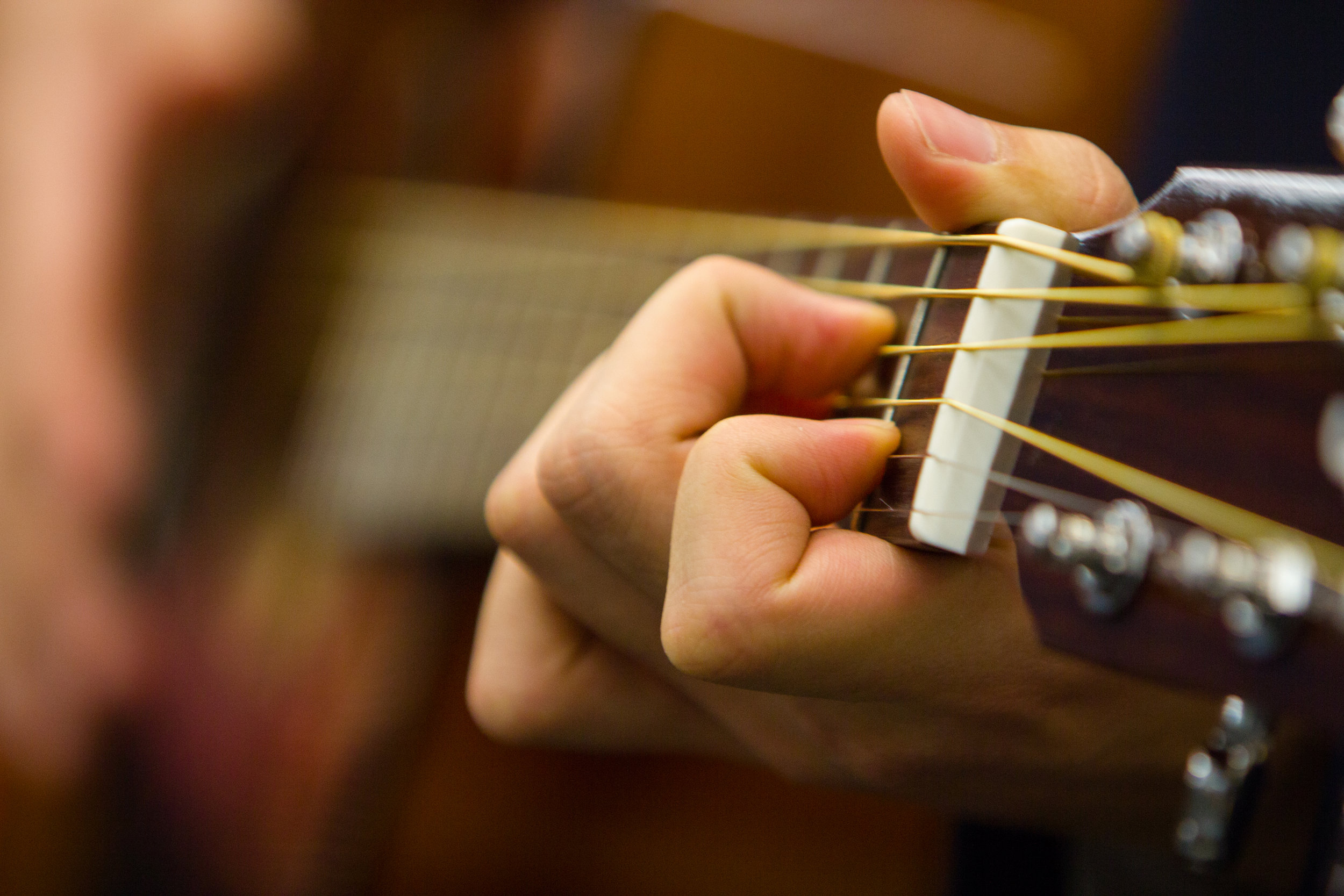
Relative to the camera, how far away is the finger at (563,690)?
0.65 metres

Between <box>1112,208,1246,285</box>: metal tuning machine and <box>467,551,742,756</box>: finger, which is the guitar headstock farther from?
<box>467,551,742,756</box>: finger

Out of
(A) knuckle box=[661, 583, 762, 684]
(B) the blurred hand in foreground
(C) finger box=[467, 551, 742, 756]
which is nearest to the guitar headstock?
(A) knuckle box=[661, 583, 762, 684]

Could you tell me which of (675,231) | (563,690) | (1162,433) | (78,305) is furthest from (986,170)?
(78,305)

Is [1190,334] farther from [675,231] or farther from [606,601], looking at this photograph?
[675,231]

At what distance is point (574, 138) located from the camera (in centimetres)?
120

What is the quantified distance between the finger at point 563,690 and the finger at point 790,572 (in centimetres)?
25

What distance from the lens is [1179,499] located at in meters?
0.31

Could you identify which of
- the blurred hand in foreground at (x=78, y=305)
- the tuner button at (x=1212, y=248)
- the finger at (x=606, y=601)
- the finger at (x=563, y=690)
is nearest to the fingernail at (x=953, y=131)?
the tuner button at (x=1212, y=248)

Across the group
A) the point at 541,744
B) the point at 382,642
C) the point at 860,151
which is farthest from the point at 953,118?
the point at 382,642

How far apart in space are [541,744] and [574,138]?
78 centimetres

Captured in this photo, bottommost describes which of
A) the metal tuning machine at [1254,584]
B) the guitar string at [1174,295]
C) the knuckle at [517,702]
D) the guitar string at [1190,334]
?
the knuckle at [517,702]

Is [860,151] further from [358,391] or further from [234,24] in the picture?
[234,24]

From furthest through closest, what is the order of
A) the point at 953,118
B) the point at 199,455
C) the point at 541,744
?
1. the point at 199,455
2. the point at 541,744
3. the point at 953,118

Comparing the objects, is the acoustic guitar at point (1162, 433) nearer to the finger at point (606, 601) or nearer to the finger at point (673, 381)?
the finger at point (673, 381)
